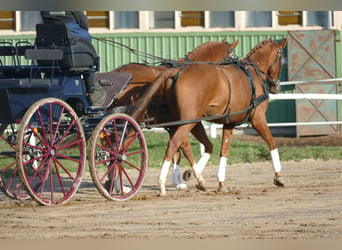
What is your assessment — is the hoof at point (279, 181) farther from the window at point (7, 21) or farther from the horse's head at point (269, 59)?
the window at point (7, 21)

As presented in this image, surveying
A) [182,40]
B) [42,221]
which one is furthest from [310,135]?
[42,221]

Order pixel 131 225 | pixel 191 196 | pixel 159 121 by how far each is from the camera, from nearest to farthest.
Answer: pixel 131 225 → pixel 191 196 → pixel 159 121

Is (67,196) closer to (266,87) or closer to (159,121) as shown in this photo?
(159,121)

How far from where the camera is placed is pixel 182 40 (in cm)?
2122

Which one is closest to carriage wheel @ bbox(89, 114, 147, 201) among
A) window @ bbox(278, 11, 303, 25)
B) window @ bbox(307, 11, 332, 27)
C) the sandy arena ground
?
the sandy arena ground

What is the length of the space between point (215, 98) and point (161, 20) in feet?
34.7

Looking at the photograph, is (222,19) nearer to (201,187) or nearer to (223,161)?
(223,161)

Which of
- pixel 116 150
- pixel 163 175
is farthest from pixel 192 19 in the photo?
pixel 116 150

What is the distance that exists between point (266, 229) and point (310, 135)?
14.0 m

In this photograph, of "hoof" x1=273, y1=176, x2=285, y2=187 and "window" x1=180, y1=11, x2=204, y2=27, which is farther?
"window" x1=180, y1=11, x2=204, y2=27

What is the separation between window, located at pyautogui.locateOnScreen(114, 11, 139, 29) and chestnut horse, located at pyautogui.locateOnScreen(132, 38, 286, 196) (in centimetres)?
892

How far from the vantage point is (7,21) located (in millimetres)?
20984

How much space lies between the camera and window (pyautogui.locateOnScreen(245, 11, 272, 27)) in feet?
69.7

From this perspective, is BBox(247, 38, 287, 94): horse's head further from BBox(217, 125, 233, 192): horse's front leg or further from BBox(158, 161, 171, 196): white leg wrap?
BBox(158, 161, 171, 196): white leg wrap
